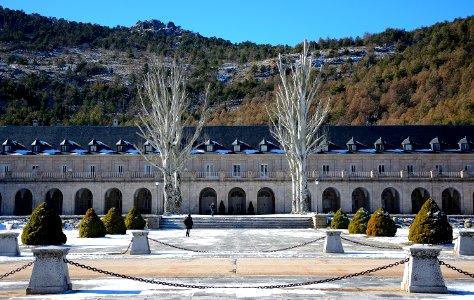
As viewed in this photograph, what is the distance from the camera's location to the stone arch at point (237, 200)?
62719 mm

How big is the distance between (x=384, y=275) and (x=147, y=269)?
263 inches

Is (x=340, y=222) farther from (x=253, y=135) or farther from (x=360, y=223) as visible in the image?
(x=253, y=135)

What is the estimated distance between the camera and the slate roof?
63.6 meters

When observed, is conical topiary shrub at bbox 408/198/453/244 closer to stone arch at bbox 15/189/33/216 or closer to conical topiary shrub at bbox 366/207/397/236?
conical topiary shrub at bbox 366/207/397/236

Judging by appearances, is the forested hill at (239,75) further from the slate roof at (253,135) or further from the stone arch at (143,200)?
the stone arch at (143,200)

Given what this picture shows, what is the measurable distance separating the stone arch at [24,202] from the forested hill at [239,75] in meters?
22.0

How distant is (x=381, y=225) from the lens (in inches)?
1182

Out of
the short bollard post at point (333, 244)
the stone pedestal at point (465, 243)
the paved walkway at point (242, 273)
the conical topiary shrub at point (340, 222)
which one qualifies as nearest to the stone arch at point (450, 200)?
the conical topiary shrub at point (340, 222)

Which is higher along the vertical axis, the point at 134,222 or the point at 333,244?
the point at 134,222

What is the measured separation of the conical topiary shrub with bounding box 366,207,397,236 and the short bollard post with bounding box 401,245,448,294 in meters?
18.1

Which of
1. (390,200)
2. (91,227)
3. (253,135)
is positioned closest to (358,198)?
(390,200)

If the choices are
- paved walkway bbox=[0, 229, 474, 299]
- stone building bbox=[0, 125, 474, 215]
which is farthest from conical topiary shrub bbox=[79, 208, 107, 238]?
stone building bbox=[0, 125, 474, 215]

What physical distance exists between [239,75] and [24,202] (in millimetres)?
111403

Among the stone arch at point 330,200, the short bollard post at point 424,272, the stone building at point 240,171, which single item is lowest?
the short bollard post at point 424,272
